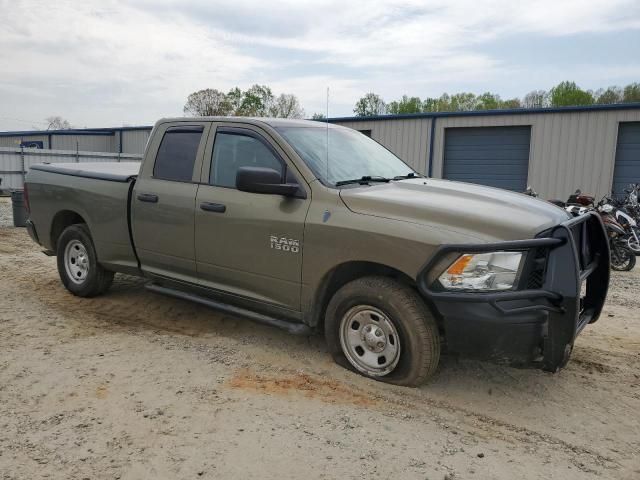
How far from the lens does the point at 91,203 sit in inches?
221

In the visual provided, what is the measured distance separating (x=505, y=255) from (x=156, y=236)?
3.15 m

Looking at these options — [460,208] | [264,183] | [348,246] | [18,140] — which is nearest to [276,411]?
[348,246]

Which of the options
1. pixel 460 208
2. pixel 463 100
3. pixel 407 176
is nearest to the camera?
pixel 460 208

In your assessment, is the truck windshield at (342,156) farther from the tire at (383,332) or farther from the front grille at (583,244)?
the front grille at (583,244)

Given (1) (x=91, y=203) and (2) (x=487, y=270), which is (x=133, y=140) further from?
(2) (x=487, y=270)

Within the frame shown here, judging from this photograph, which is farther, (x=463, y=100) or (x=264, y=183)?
(x=463, y=100)

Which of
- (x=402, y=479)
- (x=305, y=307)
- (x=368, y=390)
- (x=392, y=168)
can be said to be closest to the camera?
(x=402, y=479)

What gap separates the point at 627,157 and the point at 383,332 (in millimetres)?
15215

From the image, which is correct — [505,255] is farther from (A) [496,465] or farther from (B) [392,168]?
(B) [392,168]

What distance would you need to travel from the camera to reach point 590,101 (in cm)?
6594

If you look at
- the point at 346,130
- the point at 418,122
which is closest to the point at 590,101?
the point at 418,122

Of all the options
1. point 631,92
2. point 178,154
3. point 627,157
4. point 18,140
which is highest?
point 631,92

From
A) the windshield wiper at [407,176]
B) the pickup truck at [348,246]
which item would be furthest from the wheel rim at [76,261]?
the windshield wiper at [407,176]

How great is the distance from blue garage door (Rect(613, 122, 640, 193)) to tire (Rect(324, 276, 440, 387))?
49.4 ft
